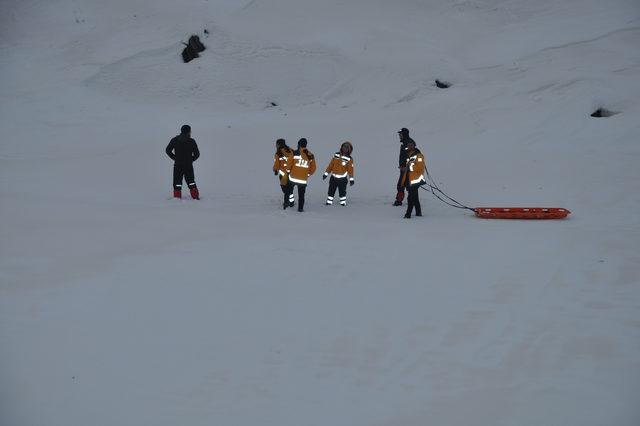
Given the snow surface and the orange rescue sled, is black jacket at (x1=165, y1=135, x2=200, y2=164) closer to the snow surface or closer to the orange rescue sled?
the snow surface

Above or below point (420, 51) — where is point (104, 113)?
below

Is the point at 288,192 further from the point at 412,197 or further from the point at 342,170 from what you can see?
the point at 412,197

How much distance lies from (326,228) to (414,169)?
214 centimetres

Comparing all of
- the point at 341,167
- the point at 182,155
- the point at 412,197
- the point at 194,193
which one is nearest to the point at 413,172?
the point at 412,197

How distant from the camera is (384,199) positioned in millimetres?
13281

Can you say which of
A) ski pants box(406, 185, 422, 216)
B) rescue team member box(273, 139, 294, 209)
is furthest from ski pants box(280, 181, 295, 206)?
ski pants box(406, 185, 422, 216)

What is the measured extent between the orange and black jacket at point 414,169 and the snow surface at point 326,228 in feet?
2.78

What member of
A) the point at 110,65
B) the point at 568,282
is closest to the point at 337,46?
the point at 110,65

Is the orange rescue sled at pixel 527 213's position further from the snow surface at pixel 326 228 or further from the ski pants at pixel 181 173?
the ski pants at pixel 181 173

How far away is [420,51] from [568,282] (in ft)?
56.5

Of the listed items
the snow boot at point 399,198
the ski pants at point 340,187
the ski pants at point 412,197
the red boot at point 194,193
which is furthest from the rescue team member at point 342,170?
the red boot at point 194,193

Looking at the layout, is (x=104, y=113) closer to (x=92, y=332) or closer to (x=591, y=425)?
(x=92, y=332)

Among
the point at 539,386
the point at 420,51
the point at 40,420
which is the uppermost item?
the point at 420,51

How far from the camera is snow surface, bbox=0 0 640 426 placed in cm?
485
